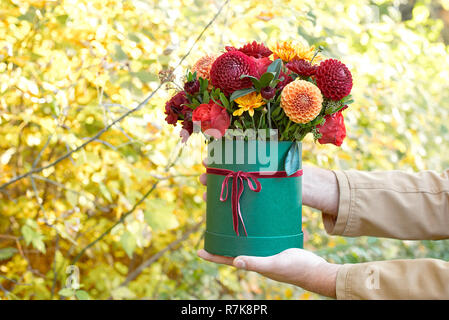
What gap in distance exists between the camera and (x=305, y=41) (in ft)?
5.36

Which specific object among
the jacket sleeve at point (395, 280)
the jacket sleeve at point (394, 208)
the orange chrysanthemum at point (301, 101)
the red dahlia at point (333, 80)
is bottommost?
the jacket sleeve at point (395, 280)

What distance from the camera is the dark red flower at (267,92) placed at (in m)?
1.00

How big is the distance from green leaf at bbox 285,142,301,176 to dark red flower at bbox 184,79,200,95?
0.27 meters

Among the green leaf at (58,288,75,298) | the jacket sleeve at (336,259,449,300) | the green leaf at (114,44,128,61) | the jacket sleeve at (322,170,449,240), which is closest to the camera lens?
the jacket sleeve at (336,259,449,300)

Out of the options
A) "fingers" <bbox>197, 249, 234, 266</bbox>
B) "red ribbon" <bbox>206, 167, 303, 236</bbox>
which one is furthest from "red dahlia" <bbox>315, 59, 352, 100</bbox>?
"fingers" <bbox>197, 249, 234, 266</bbox>

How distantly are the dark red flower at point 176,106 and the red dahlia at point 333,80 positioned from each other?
0.34m

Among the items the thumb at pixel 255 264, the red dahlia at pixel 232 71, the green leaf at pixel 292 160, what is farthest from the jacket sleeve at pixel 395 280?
the red dahlia at pixel 232 71

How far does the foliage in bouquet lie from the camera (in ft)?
3.27

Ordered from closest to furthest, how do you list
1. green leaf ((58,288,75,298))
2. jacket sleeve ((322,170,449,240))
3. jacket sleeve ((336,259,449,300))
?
jacket sleeve ((336,259,449,300)), jacket sleeve ((322,170,449,240)), green leaf ((58,288,75,298))

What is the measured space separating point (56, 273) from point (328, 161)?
4.31 feet

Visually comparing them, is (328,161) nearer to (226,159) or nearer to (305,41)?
(305,41)

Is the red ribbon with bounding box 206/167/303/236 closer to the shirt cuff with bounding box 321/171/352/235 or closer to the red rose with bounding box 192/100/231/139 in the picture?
the red rose with bounding box 192/100/231/139

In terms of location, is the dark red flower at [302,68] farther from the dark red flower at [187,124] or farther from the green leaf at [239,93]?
the dark red flower at [187,124]
